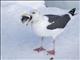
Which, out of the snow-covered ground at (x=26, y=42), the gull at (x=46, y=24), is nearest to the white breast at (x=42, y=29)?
the gull at (x=46, y=24)

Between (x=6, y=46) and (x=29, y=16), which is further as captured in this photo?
(x=6, y=46)

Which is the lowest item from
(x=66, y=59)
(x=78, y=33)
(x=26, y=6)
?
(x=66, y=59)

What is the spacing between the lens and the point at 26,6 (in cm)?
214

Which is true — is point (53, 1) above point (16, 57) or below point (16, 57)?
above

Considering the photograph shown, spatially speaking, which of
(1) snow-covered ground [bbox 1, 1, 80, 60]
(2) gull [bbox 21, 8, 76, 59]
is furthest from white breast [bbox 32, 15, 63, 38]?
(1) snow-covered ground [bbox 1, 1, 80, 60]

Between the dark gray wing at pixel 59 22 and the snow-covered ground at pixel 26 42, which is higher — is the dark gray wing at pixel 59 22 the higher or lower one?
the higher one

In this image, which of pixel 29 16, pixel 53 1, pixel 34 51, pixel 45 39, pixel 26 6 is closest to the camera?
pixel 29 16

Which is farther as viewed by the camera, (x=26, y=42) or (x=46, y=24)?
(x=26, y=42)

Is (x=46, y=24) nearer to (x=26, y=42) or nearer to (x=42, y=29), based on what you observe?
(x=42, y=29)

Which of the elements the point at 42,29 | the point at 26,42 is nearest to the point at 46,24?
the point at 42,29

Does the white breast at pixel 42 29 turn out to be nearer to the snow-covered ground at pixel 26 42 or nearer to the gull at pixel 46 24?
the gull at pixel 46 24

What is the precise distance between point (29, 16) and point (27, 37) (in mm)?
295

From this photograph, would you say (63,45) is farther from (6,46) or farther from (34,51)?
(6,46)

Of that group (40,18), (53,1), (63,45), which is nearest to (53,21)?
(40,18)
